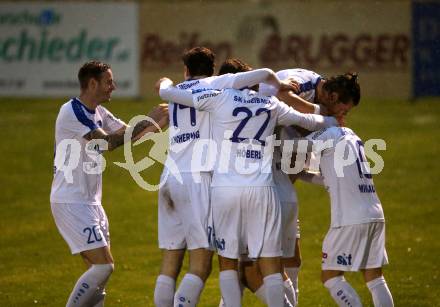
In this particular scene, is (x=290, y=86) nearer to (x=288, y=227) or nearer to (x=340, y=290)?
(x=288, y=227)

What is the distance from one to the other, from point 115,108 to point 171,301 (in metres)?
17.1

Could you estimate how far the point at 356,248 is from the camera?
29.9 ft

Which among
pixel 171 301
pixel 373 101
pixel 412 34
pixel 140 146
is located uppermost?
pixel 412 34

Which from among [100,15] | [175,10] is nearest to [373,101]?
[175,10]

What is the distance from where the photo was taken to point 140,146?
2177 cm

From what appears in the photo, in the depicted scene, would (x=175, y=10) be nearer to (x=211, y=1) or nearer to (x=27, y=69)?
(x=211, y=1)

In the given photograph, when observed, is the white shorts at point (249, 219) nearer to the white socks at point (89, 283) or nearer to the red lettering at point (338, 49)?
Answer: the white socks at point (89, 283)

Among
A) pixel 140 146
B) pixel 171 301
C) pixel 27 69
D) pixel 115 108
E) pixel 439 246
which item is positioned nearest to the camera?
pixel 171 301

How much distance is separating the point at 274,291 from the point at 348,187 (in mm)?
1217

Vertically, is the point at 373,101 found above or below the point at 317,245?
above

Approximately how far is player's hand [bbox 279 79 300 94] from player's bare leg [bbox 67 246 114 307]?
222 centimetres

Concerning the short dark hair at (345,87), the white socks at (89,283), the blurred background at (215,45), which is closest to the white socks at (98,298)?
the white socks at (89,283)

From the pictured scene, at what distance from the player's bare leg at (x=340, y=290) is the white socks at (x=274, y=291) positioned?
62 centimetres

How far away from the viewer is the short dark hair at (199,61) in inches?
363
